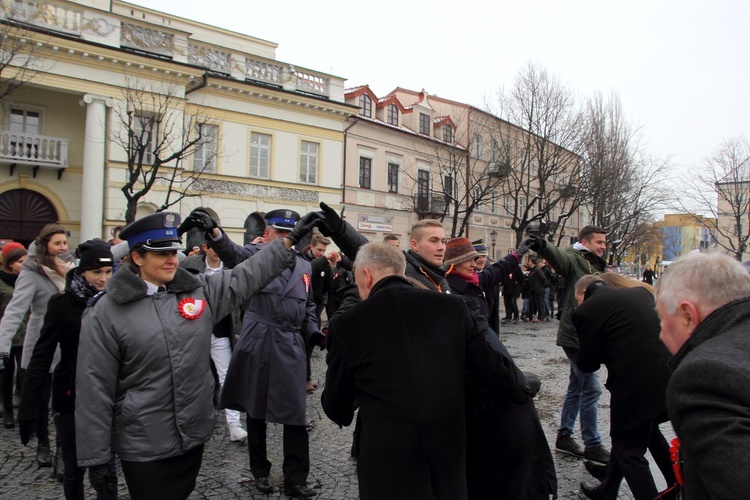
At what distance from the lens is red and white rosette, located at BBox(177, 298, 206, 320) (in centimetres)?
283

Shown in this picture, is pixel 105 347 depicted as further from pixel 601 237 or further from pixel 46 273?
pixel 601 237

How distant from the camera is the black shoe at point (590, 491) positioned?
4.01 meters

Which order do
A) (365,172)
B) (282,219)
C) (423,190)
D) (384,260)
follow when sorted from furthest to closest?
(423,190), (365,172), (282,219), (384,260)

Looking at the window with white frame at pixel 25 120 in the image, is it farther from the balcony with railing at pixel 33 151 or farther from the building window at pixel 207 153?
the building window at pixel 207 153

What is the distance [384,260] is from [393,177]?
92.1 ft

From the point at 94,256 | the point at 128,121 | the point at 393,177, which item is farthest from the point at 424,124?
the point at 94,256

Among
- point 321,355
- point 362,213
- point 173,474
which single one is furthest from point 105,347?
point 362,213

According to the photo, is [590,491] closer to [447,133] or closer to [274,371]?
[274,371]

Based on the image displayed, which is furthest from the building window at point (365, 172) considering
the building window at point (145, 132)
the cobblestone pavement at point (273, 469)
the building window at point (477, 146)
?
the cobblestone pavement at point (273, 469)

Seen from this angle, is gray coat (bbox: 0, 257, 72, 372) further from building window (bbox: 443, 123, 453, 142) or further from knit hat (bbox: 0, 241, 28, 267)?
building window (bbox: 443, 123, 453, 142)

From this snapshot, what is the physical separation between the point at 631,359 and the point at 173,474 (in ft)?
9.63

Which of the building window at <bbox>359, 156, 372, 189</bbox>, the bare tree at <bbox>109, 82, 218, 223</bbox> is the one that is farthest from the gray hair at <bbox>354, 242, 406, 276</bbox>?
the building window at <bbox>359, 156, 372, 189</bbox>

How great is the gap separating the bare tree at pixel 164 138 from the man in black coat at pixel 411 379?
17.1m

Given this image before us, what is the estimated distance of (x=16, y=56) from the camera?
652 inches
